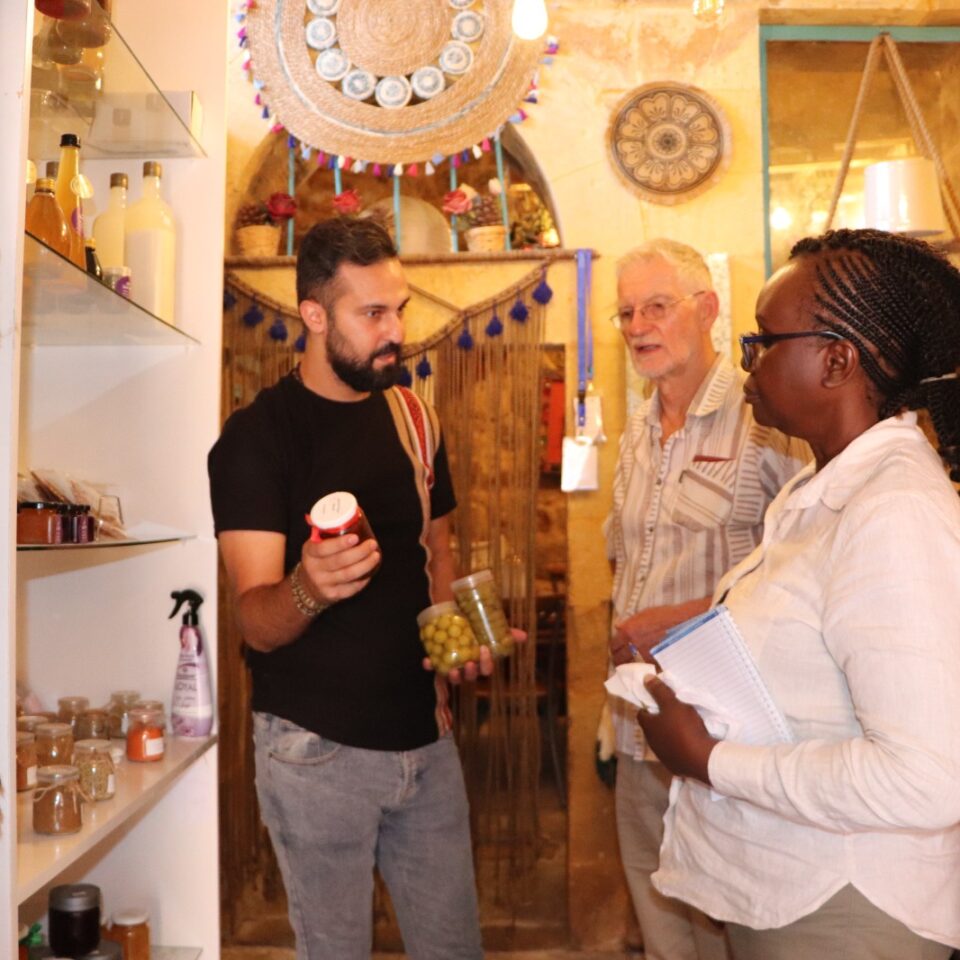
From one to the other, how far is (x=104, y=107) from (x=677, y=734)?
1.60m

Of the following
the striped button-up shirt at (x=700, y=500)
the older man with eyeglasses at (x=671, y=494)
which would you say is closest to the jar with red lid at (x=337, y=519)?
the older man with eyeglasses at (x=671, y=494)

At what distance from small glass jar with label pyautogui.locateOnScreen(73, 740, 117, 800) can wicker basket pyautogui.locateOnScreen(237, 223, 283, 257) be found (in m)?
2.35

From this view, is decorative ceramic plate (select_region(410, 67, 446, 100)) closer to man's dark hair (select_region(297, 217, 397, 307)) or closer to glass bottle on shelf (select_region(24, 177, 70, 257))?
man's dark hair (select_region(297, 217, 397, 307))

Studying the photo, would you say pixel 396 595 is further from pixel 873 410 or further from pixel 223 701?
pixel 223 701

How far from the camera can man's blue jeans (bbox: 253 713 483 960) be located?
198 cm

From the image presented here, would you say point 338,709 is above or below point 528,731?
above

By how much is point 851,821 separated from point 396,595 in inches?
44.1

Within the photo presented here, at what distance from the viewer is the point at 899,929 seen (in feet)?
4.08

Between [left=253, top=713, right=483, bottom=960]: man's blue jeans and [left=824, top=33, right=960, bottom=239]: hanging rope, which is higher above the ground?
[left=824, top=33, right=960, bottom=239]: hanging rope

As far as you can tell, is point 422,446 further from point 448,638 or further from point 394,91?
point 394,91

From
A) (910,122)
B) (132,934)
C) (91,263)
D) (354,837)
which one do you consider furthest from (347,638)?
(910,122)

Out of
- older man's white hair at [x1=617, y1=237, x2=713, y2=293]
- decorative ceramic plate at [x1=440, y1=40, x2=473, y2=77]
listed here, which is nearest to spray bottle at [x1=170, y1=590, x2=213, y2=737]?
older man's white hair at [x1=617, y1=237, x2=713, y2=293]

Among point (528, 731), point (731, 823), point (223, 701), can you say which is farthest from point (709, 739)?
point (223, 701)

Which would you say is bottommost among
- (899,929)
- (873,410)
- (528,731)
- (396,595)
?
(528,731)
